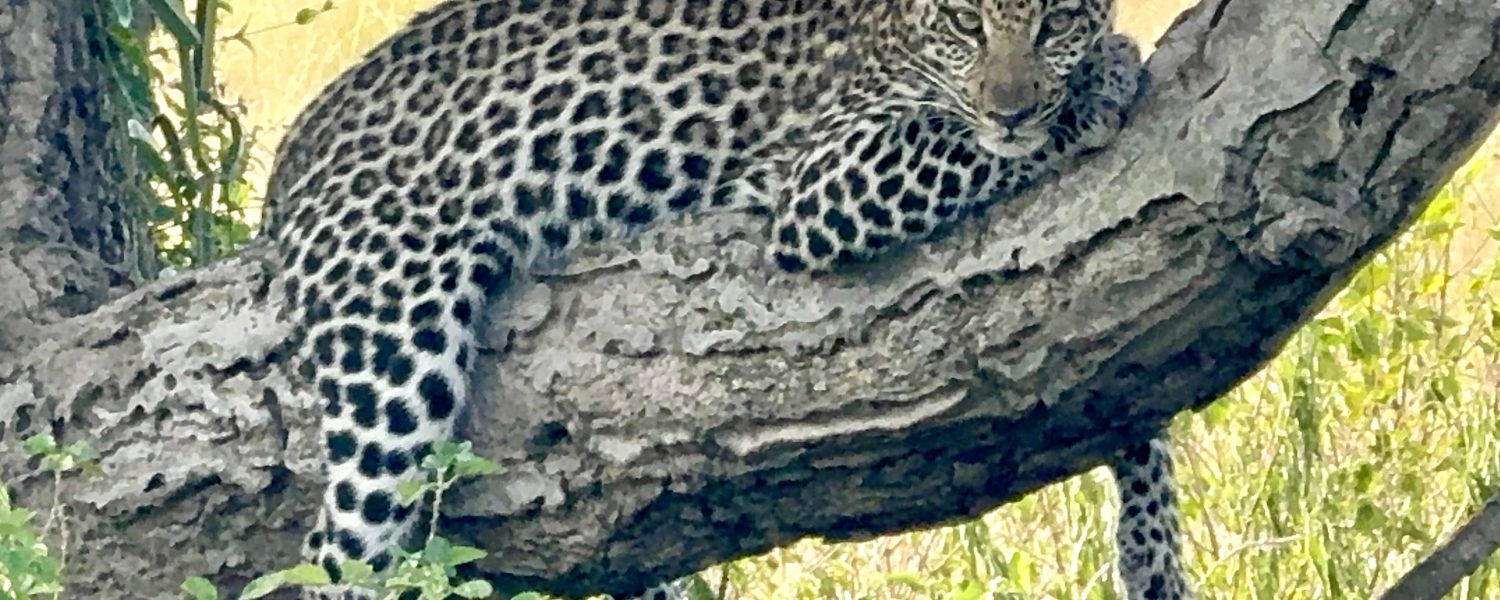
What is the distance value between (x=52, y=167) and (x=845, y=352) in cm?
123

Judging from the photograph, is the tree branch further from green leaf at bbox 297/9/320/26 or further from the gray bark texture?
green leaf at bbox 297/9/320/26

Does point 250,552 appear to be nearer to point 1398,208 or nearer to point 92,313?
point 92,313

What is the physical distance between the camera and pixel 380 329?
2.40 metres

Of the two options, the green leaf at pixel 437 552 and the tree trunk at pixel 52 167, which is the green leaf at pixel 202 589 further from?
the tree trunk at pixel 52 167

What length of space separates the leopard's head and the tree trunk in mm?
1126

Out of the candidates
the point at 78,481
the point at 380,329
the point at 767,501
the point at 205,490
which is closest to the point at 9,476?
the point at 78,481

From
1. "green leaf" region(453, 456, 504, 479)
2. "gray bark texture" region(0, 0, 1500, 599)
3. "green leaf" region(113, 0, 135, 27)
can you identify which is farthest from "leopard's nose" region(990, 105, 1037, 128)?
"green leaf" region(113, 0, 135, 27)

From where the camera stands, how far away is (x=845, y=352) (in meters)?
2.11

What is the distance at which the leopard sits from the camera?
229 cm

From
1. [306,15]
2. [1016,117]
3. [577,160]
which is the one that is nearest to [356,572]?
[577,160]

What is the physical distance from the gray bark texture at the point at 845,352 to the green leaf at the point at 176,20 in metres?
0.49

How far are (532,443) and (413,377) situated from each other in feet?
0.50

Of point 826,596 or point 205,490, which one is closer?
point 205,490

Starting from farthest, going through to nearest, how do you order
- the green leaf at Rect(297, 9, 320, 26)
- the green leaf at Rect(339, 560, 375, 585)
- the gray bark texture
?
the green leaf at Rect(297, 9, 320, 26)
the green leaf at Rect(339, 560, 375, 585)
the gray bark texture
